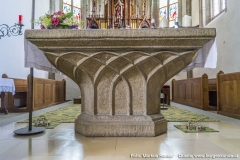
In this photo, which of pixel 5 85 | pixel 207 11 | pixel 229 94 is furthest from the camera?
pixel 207 11

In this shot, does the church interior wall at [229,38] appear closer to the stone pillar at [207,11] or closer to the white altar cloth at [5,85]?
the stone pillar at [207,11]

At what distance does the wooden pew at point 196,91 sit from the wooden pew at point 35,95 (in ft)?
13.7

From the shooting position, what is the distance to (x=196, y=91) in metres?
5.78

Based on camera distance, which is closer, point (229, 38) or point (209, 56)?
point (209, 56)

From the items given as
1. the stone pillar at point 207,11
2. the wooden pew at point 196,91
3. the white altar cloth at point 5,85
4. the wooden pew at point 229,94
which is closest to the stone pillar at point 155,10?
the stone pillar at point 207,11

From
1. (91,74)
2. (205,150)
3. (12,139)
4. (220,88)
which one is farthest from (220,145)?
(220,88)

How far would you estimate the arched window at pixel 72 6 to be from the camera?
9969 mm

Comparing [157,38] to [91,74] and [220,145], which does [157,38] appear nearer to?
[91,74]

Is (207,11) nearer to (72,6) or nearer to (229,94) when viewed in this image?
(229,94)

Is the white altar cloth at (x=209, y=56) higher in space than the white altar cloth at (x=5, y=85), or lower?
higher

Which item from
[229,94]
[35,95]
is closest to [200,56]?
[229,94]

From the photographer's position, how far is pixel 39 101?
5625 millimetres

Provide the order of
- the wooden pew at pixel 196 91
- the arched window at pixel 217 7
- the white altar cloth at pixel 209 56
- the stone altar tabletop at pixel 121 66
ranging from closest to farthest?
1. the stone altar tabletop at pixel 121 66
2. the white altar cloth at pixel 209 56
3. the wooden pew at pixel 196 91
4. the arched window at pixel 217 7

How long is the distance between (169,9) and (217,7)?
3.19 metres
